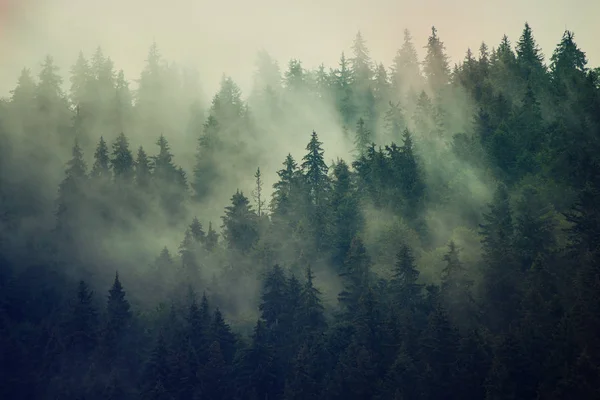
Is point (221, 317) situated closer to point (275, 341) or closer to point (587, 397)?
point (275, 341)

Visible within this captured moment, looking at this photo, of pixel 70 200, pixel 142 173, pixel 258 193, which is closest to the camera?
pixel 70 200

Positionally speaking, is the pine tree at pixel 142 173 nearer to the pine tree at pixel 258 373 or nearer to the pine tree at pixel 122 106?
the pine tree at pixel 122 106

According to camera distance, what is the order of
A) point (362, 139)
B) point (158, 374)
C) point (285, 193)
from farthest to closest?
1. point (362, 139)
2. point (285, 193)
3. point (158, 374)

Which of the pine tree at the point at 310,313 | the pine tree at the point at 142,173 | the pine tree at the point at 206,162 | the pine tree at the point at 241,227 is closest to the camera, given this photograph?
the pine tree at the point at 310,313

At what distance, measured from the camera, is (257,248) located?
9394 centimetres

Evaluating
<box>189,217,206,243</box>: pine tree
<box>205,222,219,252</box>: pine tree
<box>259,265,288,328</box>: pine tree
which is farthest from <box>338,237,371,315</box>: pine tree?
<box>189,217,206,243</box>: pine tree

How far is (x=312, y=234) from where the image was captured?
301ft

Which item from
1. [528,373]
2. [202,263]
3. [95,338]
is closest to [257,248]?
[202,263]

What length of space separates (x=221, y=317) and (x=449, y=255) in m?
23.4

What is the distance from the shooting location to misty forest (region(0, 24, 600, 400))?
2692 inches

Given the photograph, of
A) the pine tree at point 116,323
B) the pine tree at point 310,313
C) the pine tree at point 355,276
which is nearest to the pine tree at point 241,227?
the pine tree at point 116,323

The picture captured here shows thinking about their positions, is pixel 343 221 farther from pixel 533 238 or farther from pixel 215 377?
pixel 215 377

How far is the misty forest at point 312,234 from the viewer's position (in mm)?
68375

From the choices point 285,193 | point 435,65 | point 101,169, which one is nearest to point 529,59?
point 435,65
